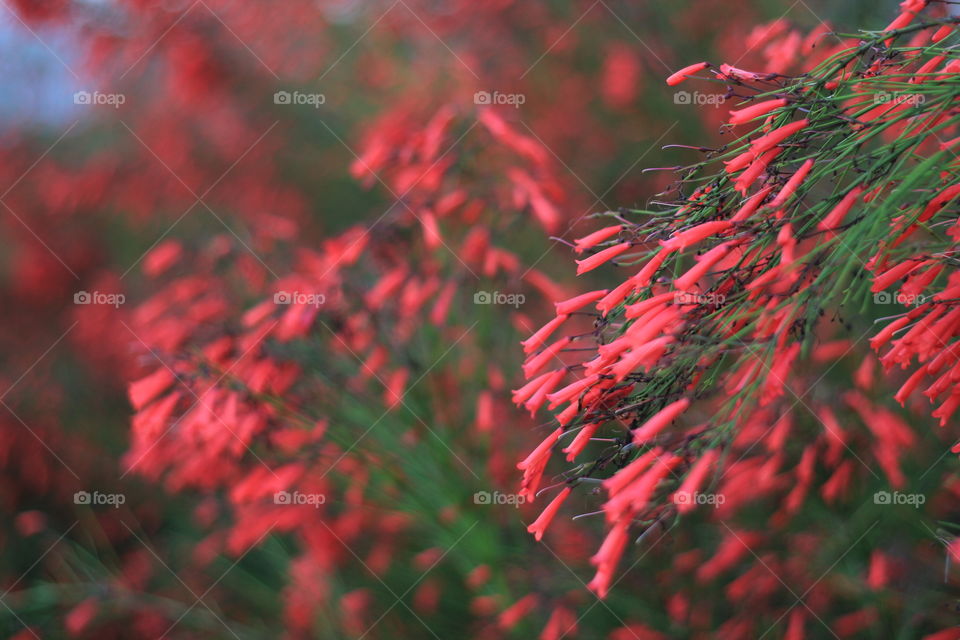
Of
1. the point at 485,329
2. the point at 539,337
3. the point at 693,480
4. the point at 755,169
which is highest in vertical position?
the point at 755,169

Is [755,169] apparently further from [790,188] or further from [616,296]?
[616,296]

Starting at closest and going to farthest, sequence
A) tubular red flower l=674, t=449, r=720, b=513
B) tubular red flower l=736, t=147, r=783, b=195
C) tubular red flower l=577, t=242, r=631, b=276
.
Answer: tubular red flower l=674, t=449, r=720, b=513, tubular red flower l=736, t=147, r=783, b=195, tubular red flower l=577, t=242, r=631, b=276

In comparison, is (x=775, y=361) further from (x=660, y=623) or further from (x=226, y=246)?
(x=226, y=246)

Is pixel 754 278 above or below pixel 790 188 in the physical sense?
below

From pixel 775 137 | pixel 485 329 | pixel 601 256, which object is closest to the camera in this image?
pixel 775 137

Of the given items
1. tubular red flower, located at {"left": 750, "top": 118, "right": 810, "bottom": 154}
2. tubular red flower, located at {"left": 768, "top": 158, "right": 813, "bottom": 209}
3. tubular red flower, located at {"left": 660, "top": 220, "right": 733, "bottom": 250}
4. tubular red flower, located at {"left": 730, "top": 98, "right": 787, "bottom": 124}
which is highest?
tubular red flower, located at {"left": 730, "top": 98, "right": 787, "bottom": 124}

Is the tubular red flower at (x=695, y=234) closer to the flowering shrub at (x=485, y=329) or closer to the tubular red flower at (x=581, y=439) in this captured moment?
the flowering shrub at (x=485, y=329)

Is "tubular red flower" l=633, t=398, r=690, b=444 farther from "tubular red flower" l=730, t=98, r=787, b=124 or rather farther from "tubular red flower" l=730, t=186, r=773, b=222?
"tubular red flower" l=730, t=98, r=787, b=124

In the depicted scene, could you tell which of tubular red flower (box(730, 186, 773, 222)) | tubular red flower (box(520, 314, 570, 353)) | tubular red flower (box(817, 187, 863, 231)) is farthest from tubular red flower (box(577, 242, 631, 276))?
tubular red flower (box(817, 187, 863, 231))

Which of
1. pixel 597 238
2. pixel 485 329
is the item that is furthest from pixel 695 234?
pixel 485 329

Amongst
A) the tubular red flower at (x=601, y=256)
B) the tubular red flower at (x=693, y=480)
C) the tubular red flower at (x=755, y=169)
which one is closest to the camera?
the tubular red flower at (x=693, y=480)

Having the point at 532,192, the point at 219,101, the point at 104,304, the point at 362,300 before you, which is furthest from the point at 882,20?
the point at 104,304

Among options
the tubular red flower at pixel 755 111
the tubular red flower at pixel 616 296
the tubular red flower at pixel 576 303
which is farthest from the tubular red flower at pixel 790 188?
the tubular red flower at pixel 576 303

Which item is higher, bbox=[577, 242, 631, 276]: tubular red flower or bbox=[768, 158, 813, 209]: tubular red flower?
bbox=[768, 158, 813, 209]: tubular red flower
